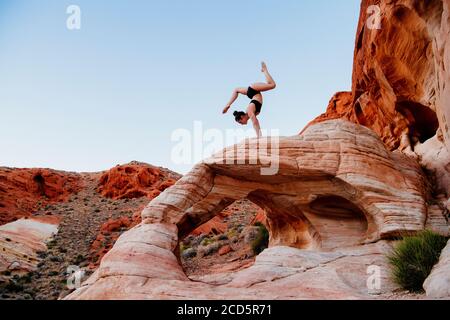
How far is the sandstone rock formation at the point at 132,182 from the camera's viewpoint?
1695 inches

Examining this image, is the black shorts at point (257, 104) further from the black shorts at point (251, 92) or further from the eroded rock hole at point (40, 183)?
the eroded rock hole at point (40, 183)

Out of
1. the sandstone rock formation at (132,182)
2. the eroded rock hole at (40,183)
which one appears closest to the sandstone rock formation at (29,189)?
the eroded rock hole at (40,183)

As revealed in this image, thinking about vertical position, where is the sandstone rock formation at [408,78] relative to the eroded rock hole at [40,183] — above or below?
above

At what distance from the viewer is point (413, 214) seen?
1141 centimetres

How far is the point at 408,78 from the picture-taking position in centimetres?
1509

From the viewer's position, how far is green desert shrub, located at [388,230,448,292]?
845 cm

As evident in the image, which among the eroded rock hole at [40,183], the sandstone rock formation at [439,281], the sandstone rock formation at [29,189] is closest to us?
the sandstone rock formation at [439,281]

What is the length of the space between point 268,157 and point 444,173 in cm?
660

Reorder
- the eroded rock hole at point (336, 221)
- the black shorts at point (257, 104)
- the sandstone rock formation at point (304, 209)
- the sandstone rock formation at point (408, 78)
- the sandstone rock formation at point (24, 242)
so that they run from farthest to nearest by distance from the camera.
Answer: the sandstone rock formation at point (24, 242) < the black shorts at point (257, 104) < the eroded rock hole at point (336, 221) < the sandstone rock formation at point (408, 78) < the sandstone rock formation at point (304, 209)

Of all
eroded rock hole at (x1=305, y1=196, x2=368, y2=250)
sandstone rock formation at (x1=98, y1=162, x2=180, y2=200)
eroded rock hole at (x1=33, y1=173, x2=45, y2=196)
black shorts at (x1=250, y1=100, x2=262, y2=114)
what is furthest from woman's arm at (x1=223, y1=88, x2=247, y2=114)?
eroded rock hole at (x1=33, y1=173, x2=45, y2=196)

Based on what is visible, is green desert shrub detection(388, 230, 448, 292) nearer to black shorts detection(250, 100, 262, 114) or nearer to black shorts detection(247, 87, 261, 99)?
black shorts detection(250, 100, 262, 114)

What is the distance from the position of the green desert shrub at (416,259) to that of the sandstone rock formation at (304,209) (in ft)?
3.16

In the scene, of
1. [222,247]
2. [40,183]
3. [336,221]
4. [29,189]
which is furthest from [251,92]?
[40,183]

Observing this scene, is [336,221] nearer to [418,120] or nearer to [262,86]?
[262,86]
